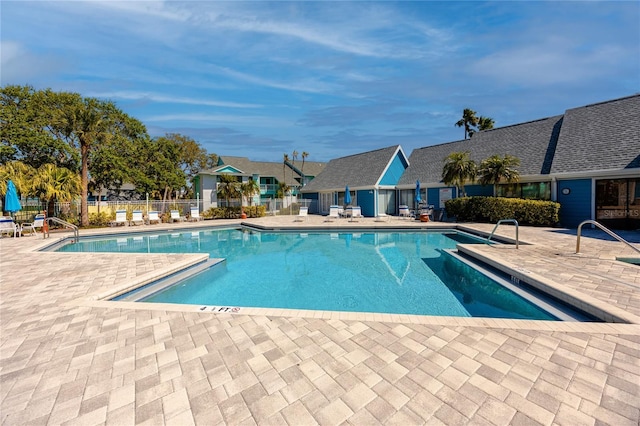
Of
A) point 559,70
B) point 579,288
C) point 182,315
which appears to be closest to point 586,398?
point 579,288

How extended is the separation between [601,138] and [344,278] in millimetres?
15055

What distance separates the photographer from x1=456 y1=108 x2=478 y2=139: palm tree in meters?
34.8

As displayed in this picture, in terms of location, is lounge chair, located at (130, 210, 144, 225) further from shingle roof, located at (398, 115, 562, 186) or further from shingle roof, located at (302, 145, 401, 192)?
shingle roof, located at (398, 115, 562, 186)

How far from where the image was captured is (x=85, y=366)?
2.97m

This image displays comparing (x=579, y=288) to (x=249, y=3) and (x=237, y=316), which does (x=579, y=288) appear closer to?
(x=237, y=316)

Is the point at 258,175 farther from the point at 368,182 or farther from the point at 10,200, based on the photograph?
the point at 10,200

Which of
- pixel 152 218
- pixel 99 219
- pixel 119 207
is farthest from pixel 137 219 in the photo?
pixel 119 207

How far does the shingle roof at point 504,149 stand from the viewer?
52.3 ft

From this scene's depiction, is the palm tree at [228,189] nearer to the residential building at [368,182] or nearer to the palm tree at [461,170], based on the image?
the residential building at [368,182]

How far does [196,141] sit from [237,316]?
38.9m

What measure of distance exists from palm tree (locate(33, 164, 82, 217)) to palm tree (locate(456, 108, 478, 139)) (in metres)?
37.9

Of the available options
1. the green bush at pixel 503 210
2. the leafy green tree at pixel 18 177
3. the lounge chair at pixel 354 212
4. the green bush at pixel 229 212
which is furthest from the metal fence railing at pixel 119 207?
the green bush at pixel 503 210

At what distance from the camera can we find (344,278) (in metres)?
7.61

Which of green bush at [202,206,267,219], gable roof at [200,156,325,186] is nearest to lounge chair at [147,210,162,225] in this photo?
green bush at [202,206,267,219]
